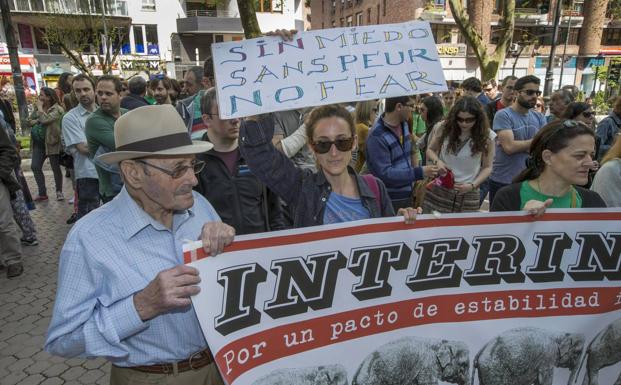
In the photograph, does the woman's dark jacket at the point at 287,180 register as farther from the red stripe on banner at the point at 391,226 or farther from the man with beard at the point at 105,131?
the man with beard at the point at 105,131

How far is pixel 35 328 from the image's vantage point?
3.96 m

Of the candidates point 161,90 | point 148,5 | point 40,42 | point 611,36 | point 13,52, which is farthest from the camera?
point 611,36

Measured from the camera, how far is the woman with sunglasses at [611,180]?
2.85 meters

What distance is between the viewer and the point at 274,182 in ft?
7.54

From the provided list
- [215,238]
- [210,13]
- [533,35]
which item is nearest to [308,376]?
[215,238]

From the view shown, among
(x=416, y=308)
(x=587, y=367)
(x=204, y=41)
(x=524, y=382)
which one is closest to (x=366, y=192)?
(x=416, y=308)

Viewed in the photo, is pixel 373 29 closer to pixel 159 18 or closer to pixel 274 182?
pixel 274 182

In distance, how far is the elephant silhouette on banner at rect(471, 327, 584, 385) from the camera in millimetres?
2029

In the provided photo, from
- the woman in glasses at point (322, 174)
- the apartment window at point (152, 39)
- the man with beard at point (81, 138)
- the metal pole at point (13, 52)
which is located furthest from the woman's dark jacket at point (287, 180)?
the apartment window at point (152, 39)

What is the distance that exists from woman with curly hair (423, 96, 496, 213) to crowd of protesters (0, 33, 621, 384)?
0.01 m

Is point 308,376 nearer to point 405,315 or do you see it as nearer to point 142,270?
point 405,315

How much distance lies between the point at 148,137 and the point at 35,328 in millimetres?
3341

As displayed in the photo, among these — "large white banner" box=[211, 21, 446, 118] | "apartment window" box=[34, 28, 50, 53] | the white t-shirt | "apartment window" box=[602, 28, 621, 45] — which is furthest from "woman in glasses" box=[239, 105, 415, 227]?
"apartment window" box=[602, 28, 621, 45]

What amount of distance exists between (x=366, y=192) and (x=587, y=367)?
1451 mm
